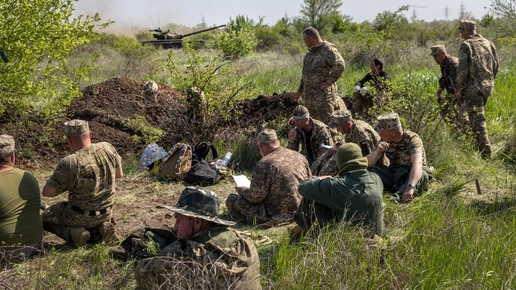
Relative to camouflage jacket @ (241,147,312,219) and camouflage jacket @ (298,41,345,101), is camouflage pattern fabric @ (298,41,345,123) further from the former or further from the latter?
camouflage jacket @ (241,147,312,219)

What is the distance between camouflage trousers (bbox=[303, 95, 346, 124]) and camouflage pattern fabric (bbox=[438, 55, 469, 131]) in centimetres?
162

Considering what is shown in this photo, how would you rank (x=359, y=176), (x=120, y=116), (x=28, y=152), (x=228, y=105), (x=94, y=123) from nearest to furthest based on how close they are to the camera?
(x=359, y=176) → (x=28, y=152) → (x=228, y=105) → (x=94, y=123) → (x=120, y=116)

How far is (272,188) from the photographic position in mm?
6625

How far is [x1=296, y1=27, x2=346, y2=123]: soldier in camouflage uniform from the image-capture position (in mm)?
9727

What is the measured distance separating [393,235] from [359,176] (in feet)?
1.99

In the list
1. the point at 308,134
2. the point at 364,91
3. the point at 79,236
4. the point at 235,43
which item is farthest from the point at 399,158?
the point at 235,43

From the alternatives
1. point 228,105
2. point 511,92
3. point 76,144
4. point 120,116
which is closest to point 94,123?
point 120,116

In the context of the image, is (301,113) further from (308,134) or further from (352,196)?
(352,196)

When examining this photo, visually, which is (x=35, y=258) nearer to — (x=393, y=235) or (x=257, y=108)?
(x=393, y=235)

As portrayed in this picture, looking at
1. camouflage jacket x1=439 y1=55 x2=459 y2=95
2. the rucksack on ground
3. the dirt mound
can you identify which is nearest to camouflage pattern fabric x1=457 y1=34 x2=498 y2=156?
camouflage jacket x1=439 y1=55 x2=459 y2=95

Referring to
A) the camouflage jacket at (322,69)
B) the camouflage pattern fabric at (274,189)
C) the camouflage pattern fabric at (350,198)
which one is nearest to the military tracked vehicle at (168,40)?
the camouflage jacket at (322,69)

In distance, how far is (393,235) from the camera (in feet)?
18.0

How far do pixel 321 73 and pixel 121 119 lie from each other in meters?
3.97

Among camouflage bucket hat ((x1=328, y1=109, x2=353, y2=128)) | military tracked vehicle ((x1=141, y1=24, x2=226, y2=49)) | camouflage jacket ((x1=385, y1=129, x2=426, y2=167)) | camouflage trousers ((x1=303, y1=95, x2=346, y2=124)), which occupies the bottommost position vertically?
camouflage jacket ((x1=385, y1=129, x2=426, y2=167))
